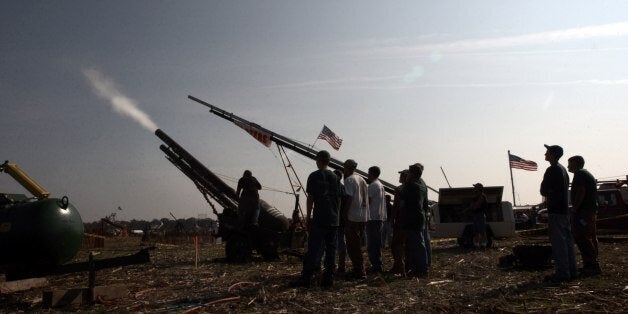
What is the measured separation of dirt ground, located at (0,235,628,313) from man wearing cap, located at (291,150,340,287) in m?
0.33

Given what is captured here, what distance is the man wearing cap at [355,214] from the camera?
27.1ft

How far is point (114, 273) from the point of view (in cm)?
1026

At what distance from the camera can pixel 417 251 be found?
8602mm

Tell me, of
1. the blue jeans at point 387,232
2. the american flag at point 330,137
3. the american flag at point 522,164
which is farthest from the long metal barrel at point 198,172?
the american flag at point 522,164

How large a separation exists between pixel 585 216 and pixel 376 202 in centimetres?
390

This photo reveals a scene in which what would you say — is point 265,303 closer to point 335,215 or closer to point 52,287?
point 335,215

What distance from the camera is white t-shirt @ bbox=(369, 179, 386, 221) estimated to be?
9562 millimetres

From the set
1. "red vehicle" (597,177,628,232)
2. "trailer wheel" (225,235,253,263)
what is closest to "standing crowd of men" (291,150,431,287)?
"trailer wheel" (225,235,253,263)

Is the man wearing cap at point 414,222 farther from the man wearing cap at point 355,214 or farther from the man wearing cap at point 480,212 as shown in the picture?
the man wearing cap at point 480,212

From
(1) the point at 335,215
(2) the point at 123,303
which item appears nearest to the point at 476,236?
(1) the point at 335,215

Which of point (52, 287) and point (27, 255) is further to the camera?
point (52, 287)

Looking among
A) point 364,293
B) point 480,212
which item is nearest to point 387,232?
point 480,212

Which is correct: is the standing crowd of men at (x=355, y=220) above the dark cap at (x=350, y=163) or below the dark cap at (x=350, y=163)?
below

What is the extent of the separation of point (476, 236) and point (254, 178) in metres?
7.44
